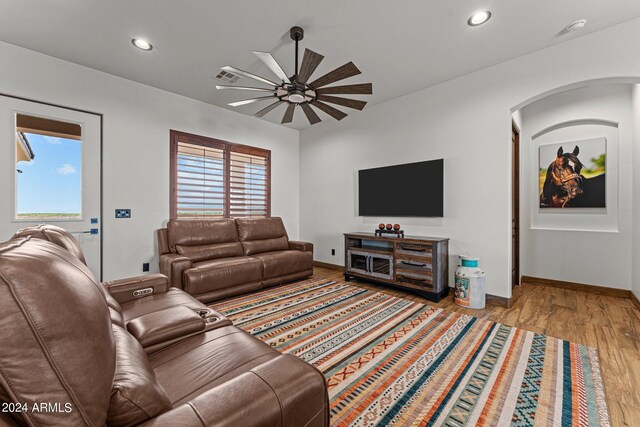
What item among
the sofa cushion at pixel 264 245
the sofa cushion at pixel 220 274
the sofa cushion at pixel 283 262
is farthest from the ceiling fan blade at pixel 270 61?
the sofa cushion at pixel 264 245

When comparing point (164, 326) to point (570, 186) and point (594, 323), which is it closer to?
point (594, 323)

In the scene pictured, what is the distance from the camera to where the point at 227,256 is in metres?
4.04

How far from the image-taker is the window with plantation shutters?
14.0ft

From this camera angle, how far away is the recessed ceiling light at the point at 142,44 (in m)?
2.88

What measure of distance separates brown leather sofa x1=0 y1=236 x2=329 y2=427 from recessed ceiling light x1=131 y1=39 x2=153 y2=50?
3.05 metres

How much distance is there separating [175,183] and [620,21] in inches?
219

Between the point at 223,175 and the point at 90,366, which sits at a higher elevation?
the point at 223,175

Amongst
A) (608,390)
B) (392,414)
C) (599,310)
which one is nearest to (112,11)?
(392,414)

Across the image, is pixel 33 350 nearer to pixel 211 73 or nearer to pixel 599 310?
pixel 211 73

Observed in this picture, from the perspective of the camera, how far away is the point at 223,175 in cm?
477

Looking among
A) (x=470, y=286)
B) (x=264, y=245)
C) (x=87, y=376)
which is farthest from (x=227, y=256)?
(x=87, y=376)

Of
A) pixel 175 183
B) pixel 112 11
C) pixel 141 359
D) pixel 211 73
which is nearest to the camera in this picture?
pixel 141 359

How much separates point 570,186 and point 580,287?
1.48 meters

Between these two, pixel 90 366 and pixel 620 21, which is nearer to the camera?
pixel 90 366
